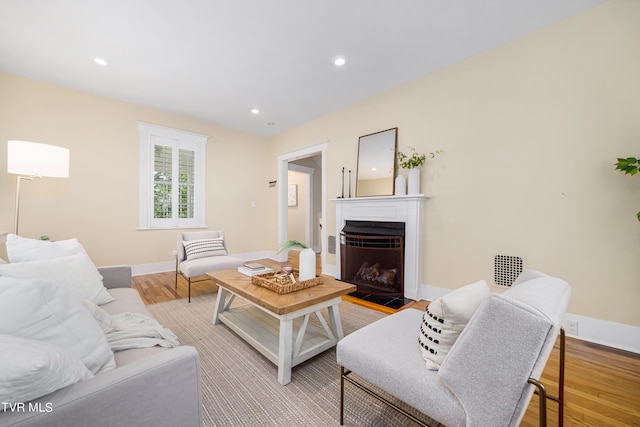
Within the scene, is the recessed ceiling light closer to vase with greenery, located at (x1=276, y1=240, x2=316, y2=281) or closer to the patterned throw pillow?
vase with greenery, located at (x1=276, y1=240, x2=316, y2=281)

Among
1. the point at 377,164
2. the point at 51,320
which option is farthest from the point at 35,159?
the point at 377,164

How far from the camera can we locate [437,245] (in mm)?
2922

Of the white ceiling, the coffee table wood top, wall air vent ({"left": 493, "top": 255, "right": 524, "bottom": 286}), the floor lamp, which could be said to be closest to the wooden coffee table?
the coffee table wood top

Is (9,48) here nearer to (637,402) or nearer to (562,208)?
(562,208)

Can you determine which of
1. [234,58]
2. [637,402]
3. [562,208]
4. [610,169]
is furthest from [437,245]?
[234,58]

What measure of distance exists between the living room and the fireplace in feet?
1.07

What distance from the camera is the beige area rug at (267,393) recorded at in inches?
50.5

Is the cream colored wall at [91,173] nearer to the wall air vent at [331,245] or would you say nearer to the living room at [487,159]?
the living room at [487,159]

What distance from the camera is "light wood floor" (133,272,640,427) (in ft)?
4.22

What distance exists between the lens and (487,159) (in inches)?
101

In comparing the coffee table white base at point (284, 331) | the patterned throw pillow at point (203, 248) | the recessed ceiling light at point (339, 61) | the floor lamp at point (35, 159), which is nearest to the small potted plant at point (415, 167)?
the recessed ceiling light at point (339, 61)

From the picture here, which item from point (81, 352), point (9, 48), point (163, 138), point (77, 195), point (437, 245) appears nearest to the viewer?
point (81, 352)

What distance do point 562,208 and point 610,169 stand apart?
0.41m

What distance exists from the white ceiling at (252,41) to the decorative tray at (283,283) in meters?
2.22
